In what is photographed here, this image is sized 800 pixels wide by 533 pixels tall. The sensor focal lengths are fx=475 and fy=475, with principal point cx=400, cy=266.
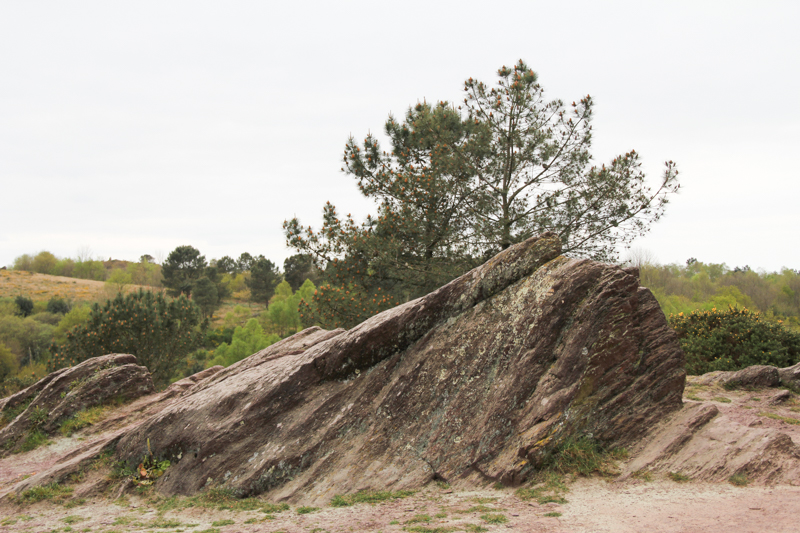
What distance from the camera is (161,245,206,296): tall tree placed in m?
76.1

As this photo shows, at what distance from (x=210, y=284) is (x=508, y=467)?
69.1 metres

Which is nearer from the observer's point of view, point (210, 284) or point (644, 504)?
point (644, 504)

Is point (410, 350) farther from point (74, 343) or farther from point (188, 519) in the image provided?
point (74, 343)

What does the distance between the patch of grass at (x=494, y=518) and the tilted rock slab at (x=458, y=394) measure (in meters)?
1.35

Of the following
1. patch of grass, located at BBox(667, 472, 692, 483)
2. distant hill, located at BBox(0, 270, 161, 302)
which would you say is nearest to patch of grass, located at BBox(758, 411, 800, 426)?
patch of grass, located at BBox(667, 472, 692, 483)

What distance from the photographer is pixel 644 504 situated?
24.3ft

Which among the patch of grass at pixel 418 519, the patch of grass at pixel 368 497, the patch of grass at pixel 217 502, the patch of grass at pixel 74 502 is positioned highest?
the patch of grass at pixel 418 519

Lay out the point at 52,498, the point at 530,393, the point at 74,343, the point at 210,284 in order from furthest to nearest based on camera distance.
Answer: the point at 210,284
the point at 74,343
the point at 52,498
the point at 530,393

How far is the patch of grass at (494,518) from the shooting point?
712 cm

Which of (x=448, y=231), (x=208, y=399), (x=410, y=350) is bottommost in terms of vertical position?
(x=208, y=399)

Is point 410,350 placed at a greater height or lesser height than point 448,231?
lesser

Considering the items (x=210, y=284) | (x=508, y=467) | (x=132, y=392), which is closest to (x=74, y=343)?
(x=132, y=392)

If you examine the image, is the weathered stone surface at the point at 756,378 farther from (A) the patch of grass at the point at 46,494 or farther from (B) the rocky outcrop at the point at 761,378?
(A) the patch of grass at the point at 46,494

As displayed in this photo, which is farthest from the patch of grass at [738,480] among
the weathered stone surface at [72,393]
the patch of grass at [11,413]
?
the patch of grass at [11,413]
